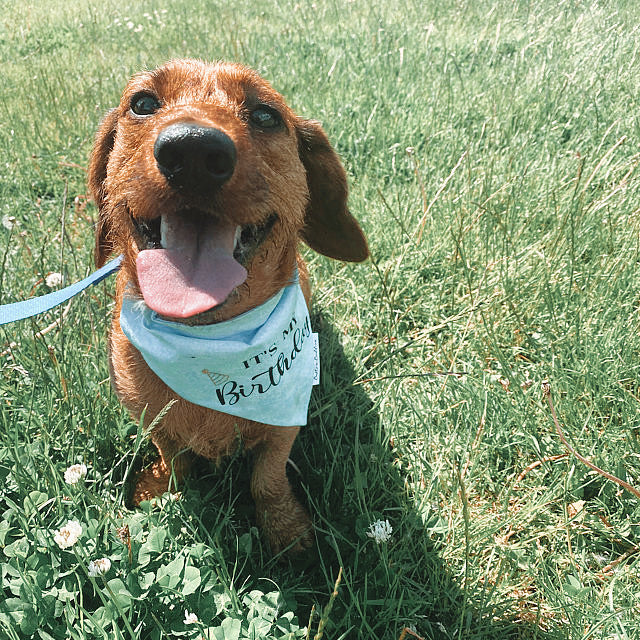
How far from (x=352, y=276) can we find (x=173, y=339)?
157 centimetres

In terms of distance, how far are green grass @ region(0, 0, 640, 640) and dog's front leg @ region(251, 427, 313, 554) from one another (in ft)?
0.27

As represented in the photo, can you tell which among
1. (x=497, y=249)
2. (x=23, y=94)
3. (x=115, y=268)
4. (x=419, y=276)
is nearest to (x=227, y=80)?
(x=115, y=268)

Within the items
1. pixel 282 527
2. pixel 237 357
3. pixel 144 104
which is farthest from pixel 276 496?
pixel 144 104

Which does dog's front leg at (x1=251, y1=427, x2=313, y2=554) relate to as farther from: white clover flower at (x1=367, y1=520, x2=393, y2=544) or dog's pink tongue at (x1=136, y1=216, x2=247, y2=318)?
dog's pink tongue at (x1=136, y1=216, x2=247, y2=318)

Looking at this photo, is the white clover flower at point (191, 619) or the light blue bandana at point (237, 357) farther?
the light blue bandana at point (237, 357)

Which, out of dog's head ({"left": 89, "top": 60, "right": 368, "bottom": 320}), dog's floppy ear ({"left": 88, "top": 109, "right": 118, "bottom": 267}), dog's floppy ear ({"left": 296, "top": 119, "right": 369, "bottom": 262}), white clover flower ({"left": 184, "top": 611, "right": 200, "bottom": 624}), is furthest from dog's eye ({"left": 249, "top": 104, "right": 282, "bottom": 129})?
white clover flower ({"left": 184, "top": 611, "right": 200, "bottom": 624})

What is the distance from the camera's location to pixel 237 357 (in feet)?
6.05

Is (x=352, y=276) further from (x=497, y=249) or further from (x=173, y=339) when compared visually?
(x=173, y=339)

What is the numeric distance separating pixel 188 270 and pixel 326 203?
33.3 inches

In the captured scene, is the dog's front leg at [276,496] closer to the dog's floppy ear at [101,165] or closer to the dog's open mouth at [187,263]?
the dog's open mouth at [187,263]

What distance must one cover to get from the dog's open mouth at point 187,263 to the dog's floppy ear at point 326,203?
0.65 metres

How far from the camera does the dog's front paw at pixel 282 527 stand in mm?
2029

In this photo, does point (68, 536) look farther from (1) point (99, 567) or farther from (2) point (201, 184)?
(2) point (201, 184)

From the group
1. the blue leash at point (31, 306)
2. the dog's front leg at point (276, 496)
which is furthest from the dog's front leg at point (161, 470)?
the blue leash at point (31, 306)
